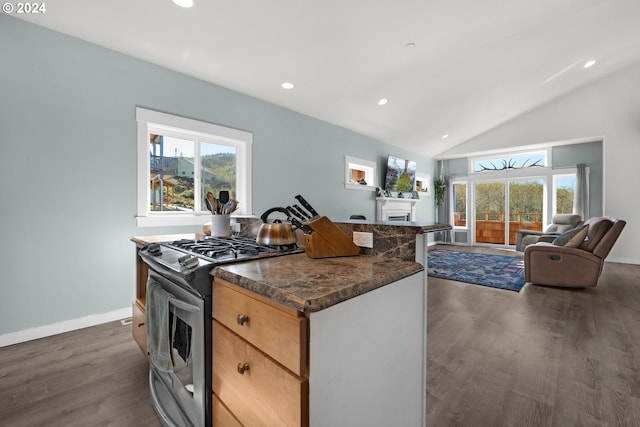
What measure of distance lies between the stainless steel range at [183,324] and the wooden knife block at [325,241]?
0.66ft

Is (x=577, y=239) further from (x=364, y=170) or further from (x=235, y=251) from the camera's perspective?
(x=235, y=251)

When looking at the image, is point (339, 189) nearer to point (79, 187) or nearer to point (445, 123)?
point (445, 123)

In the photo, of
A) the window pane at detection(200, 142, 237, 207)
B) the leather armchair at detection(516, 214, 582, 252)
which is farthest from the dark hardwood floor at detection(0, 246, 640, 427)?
the leather armchair at detection(516, 214, 582, 252)

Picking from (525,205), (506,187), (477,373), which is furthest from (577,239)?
(506,187)

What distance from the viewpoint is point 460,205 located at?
785 centimetres

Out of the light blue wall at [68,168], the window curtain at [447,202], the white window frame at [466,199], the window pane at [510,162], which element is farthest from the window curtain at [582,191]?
the light blue wall at [68,168]

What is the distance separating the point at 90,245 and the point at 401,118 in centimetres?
498

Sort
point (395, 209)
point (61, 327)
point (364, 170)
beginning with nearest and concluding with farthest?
point (61, 327) → point (364, 170) → point (395, 209)

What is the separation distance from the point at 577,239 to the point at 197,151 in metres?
5.02

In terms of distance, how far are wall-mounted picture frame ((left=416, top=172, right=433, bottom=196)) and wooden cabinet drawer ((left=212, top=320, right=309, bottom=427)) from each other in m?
7.13

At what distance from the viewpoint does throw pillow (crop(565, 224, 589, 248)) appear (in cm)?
358

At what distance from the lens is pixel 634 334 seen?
226 centimetres

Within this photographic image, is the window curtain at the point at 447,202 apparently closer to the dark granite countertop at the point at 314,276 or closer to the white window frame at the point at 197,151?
the white window frame at the point at 197,151

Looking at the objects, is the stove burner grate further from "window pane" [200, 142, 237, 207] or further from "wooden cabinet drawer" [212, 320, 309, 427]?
"window pane" [200, 142, 237, 207]
